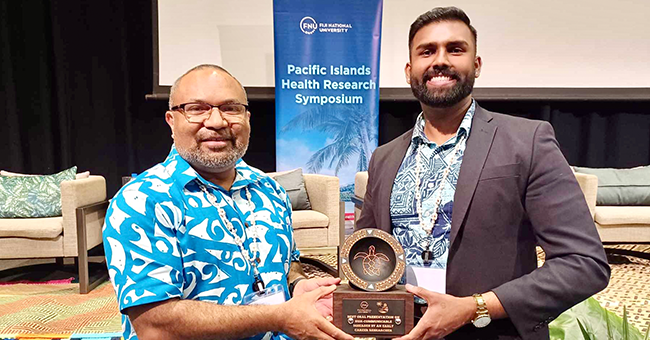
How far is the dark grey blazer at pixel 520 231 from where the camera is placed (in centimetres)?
116

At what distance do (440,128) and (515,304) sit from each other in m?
0.59

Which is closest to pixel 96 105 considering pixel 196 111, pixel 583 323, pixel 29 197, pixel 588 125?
pixel 29 197

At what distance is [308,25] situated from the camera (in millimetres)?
4809

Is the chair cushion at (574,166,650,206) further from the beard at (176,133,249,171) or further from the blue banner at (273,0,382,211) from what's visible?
the beard at (176,133,249,171)

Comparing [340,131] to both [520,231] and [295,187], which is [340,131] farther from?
[520,231]

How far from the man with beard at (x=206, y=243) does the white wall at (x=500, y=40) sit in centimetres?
390

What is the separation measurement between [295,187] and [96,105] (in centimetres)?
281

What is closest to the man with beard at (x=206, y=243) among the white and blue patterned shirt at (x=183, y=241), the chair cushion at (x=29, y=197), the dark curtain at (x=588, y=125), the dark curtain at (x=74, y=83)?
the white and blue patterned shirt at (x=183, y=241)

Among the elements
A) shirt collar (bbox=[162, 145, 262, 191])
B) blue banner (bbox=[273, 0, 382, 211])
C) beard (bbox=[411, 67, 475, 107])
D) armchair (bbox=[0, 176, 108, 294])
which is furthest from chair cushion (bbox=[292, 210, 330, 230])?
beard (bbox=[411, 67, 475, 107])

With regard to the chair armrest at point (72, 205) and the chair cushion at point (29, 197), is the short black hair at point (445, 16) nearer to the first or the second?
the chair armrest at point (72, 205)

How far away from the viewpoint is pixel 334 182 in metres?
4.29

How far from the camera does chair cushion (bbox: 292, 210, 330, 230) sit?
409 cm

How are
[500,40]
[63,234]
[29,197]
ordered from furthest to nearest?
[500,40]
[29,197]
[63,234]

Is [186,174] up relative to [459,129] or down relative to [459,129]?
down
